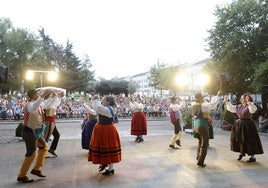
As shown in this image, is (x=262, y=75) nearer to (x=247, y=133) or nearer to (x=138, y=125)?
(x=138, y=125)

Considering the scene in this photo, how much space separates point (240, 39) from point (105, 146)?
21.1 meters

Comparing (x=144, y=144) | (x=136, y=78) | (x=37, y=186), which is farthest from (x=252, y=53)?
(x=136, y=78)

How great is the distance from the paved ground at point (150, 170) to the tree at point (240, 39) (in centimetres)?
1627

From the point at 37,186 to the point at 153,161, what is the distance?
3.10 meters

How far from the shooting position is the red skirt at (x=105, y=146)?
6625 millimetres

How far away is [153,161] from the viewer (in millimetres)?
8117

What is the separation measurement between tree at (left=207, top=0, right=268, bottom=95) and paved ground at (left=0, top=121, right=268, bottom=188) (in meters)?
16.3

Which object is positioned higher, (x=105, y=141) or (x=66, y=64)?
(x=66, y=64)

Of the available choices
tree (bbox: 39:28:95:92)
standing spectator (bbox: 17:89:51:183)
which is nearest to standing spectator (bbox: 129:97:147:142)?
standing spectator (bbox: 17:89:51:183)

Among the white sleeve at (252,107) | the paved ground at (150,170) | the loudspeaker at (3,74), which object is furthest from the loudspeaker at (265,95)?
the loudspeaker at (3,74)

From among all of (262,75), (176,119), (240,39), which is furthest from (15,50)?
(176,119)

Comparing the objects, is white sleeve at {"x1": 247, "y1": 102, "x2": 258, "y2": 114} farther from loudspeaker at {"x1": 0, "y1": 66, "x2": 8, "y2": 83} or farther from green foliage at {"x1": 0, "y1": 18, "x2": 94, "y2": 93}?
green foliage at {"x1": 0, "y1": 18, "x2": 94, "y2": 93}

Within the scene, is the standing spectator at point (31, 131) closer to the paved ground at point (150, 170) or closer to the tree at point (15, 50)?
the paved ground at point (150, 170)

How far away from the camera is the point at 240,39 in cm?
2525
